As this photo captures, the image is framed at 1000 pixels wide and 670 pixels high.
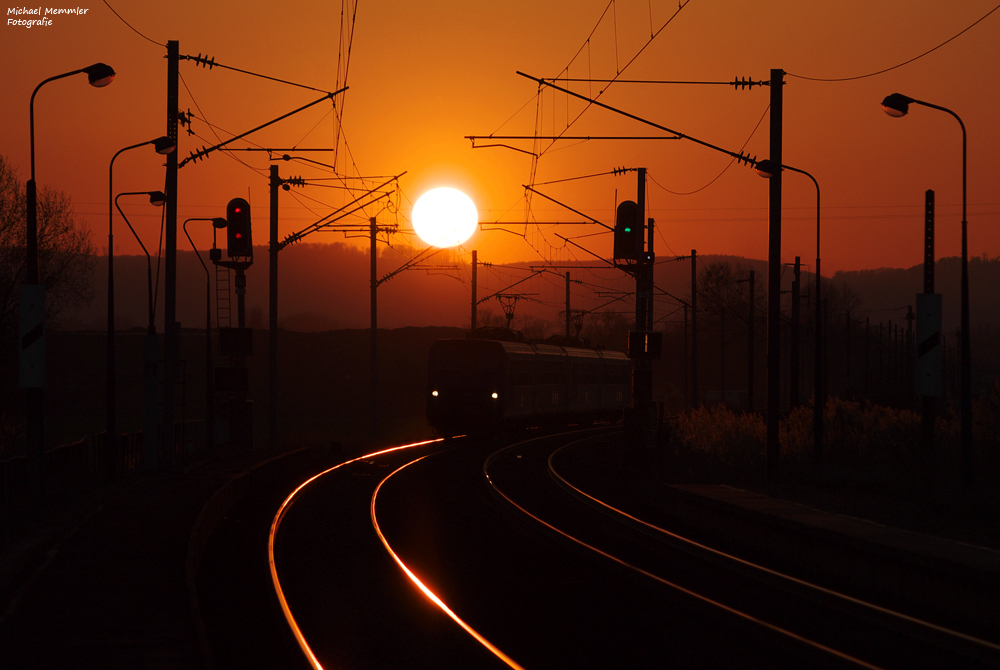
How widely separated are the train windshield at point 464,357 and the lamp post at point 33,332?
68.3ft

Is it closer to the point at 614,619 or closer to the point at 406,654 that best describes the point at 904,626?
the point at 614,619

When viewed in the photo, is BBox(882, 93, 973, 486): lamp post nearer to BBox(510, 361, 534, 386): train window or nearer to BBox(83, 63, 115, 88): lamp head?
BBox(83, 63, 115, 88): lamp head

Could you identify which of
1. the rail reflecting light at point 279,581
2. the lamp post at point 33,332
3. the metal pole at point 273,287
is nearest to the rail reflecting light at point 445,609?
the rail reflecting light at point 279,581

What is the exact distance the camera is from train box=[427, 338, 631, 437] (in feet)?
119

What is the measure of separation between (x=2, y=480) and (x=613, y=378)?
3559cm

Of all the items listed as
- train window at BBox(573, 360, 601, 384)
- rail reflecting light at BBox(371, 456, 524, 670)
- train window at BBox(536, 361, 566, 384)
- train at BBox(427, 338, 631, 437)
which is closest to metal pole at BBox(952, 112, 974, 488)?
rail reflecting light at BBox(371, 456, 524, 670)

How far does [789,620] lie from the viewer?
9.38 m

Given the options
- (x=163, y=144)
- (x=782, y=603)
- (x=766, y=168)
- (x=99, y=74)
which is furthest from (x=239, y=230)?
(x=782, y=603)

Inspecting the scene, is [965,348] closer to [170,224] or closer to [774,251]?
[774,251]

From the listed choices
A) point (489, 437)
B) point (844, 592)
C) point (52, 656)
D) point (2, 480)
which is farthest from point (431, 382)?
point (52, 656)

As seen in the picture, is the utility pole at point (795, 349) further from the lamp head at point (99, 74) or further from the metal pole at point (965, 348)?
the lamp head at point (99, 74)

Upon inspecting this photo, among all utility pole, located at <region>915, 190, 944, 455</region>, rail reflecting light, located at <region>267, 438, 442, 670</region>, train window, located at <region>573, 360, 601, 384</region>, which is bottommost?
rail reflecting light, located at <region>267, 438, 442, 670</region>

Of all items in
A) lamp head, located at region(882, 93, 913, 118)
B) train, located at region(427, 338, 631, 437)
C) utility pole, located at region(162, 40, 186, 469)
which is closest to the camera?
lamp head, located at region(882, 93, 913, 118)

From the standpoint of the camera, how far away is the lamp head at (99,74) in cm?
1652
